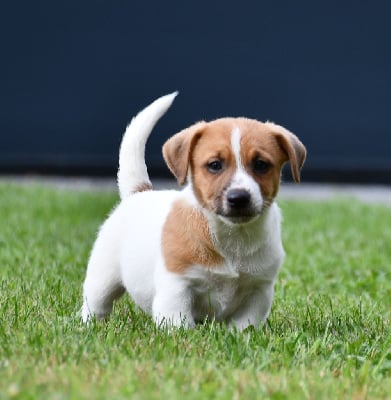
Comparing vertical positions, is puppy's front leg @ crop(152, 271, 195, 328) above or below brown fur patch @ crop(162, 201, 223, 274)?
below

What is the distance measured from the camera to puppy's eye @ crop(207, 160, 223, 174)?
389cm

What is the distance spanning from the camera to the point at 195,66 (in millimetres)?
13430

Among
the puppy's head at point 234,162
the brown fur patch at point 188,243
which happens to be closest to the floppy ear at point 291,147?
the puppy's head at point 234,162

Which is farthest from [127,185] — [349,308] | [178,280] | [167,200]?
[349,308]

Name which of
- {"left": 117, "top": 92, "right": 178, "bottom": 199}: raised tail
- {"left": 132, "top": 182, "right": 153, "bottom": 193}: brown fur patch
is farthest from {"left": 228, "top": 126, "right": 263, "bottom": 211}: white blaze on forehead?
{"left": 132, "top": 182, "right": 153, "bottom": 193}: brown fur patch

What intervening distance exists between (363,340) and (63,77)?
1014 centimetres

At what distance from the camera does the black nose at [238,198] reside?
3744mm

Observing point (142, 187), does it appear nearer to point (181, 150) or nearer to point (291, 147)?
point (181, 150)

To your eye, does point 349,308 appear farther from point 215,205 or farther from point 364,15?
point 364,15

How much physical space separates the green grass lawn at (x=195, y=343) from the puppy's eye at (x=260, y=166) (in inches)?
26.7

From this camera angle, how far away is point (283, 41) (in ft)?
44.3

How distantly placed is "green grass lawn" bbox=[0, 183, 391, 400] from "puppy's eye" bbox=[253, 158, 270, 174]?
2.22 feet

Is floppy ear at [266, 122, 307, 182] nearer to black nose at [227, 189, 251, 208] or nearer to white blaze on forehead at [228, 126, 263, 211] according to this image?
white blaze on forehead at [228, 126, 263, 211]

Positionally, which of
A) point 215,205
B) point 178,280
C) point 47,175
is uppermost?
point 215,205
